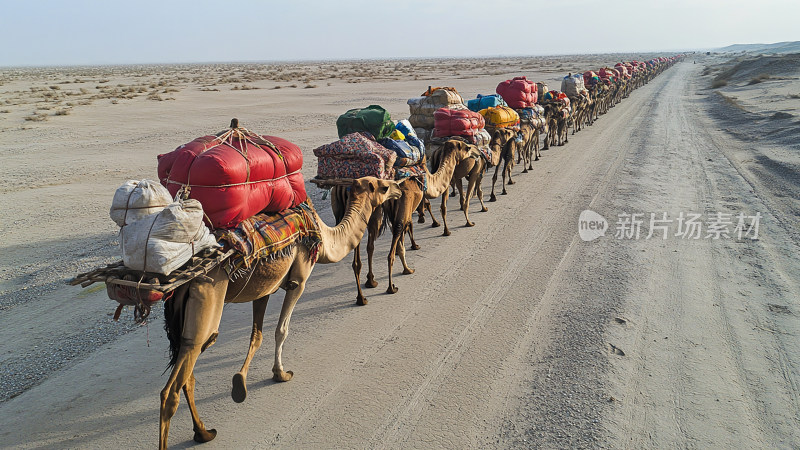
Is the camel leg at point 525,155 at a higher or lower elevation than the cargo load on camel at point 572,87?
lower

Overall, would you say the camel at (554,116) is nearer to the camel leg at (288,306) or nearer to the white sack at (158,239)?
the camel leg at (288,306)

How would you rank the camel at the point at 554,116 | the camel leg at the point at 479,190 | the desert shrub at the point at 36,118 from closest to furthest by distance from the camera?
1. the camel leg at the point at 479,190
2. the camel at the point at 554,116
3. the desert shrub at the point at 36,118

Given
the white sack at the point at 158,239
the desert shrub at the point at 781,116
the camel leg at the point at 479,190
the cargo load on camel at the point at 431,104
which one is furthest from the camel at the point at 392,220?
the desert shrub at the point at 781,116

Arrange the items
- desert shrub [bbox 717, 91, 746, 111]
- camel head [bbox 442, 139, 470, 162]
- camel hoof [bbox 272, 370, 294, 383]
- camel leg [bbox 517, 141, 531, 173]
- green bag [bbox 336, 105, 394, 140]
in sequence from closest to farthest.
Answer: camel hoof [bbox 272, 370, 294, 383], green bag [bbox 336, 105, 394, 140], camel head [bbox 442, 139, 470, 162], camel leg [bbox 517, 141, 531, 173], desert shrub [bbox 717, 91, 746, 111]

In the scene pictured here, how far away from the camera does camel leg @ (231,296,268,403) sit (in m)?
4.65

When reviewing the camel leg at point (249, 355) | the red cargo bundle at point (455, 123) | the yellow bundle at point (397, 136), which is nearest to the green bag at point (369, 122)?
the yellow bundle at point (397, 136)

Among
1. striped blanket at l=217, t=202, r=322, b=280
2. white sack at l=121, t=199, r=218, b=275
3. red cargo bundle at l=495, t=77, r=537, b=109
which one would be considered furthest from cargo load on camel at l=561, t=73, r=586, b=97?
white sack at l=121, t=199, r=218, b=275

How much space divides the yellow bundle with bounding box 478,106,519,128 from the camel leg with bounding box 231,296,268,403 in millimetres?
8734

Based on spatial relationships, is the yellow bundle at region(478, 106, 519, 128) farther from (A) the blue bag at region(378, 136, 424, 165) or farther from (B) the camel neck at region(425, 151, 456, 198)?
(A) the blue bag at region(378, 136, 424, 165)

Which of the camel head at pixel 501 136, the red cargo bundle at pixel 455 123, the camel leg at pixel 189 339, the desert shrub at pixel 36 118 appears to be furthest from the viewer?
the desert shrub at pixel 36 118

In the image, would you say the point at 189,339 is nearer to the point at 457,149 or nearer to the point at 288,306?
the point at 288,306

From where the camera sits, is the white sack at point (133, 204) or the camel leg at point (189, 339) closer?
the white sack at point (133, 204)

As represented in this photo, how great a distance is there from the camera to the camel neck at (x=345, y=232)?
540cm

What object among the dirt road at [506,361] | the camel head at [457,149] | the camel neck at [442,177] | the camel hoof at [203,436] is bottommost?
the dirt road at [506,361]
